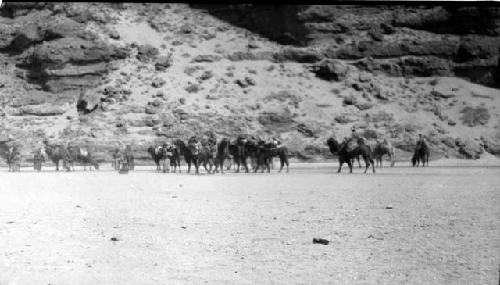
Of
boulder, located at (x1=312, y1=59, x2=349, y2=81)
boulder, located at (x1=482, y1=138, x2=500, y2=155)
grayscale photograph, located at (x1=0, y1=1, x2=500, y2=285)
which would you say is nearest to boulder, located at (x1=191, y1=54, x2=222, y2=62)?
grayscale photograph, located at (x1=0, y1=1, x2=500, y2=285)

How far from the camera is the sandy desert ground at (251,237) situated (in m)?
8.69

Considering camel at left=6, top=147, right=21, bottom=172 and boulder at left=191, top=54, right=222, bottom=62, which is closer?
camel at left=6, top=147, right=21, bottom=172

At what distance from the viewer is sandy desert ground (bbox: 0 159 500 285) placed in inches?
342

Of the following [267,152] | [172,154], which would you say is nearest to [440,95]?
[267,152]

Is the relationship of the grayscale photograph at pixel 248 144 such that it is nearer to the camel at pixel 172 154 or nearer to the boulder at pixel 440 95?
the boulder at pixel 440 95

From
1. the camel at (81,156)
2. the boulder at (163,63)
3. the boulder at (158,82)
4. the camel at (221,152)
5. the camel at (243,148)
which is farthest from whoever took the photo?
the boulder at (163,63)

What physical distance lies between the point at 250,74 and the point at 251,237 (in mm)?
54881

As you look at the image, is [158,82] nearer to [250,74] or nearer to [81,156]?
[250,74]

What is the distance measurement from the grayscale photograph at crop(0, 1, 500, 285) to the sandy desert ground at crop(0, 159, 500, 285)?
49 mm

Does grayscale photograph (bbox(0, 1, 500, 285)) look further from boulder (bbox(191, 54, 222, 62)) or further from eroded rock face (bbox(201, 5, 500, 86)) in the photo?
eroded rock face (bbox(201, 5, 500, 86))

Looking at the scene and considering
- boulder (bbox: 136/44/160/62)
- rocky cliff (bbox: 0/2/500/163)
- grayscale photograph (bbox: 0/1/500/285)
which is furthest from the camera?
boulder (bbox: 136/44/160/62)

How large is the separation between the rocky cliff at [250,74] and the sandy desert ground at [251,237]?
115 feet

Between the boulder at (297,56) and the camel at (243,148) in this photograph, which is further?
the boulder at (297,56)

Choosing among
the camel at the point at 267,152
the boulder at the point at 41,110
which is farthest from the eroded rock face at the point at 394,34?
the camel at the point at 267,152
